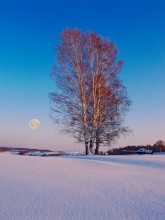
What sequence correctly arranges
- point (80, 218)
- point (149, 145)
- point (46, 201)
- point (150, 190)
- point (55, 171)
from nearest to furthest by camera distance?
point (80, 218) → point (46, 201) → point (150, 190) → point (55, 171) → point (149, 145)

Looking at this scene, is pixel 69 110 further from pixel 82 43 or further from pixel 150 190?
pixel 150 190

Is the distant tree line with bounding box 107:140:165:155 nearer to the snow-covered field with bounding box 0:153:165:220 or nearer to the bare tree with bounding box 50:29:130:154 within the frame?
the bare tree with bounding box 50:29:130:154

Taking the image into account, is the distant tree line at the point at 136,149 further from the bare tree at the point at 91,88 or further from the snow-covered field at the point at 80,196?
the snow-covered field at the point at 80,196

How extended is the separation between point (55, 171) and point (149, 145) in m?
12.1

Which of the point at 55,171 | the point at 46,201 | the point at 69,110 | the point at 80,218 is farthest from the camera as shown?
the point at 69,110

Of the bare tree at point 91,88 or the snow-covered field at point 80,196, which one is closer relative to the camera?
the snow-covered field at point 80,196

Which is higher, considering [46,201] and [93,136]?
[93,136]

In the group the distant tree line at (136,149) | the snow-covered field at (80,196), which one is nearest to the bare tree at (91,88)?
the distant tree line at (136,149)

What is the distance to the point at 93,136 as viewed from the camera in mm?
15414

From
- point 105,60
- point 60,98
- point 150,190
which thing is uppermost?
point 105,60

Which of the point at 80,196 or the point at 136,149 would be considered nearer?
the point at 80,196

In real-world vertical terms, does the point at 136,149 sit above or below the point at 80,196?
above

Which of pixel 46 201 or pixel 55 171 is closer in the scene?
pixel 46 201

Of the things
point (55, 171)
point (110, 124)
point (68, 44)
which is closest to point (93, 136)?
point (110, 124)
